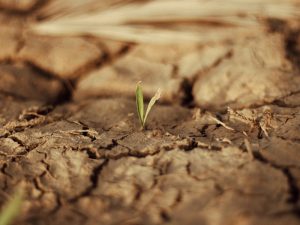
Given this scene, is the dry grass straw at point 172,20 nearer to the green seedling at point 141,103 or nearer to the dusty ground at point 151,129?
the dusty ground at point 151,129

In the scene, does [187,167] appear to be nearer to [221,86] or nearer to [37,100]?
[221,86]

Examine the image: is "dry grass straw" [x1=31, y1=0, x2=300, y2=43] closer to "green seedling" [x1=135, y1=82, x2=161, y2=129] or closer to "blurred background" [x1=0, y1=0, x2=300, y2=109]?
"blurred background" [x1=0, y1=0, x2=300, y2=109]

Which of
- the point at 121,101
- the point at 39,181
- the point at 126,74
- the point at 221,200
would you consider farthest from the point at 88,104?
the point at 221,200

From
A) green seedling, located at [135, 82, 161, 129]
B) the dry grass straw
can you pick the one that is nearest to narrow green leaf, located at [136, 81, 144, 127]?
green seedling, located at [135, 82, 161, 129]

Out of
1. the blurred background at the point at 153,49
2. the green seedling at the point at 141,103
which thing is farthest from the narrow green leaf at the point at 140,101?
the blurred background at the point at 153,49

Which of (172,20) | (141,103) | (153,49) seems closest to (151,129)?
(141,103)

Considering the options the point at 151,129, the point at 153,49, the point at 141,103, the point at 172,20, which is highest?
the point at 172,20

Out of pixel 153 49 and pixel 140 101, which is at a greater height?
pixel 153 49

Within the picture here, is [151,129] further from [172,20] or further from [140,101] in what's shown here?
[172,20]
